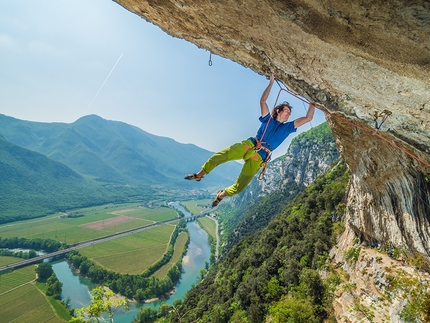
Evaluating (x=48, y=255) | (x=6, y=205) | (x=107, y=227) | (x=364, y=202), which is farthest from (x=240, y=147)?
(x=6, y=205)

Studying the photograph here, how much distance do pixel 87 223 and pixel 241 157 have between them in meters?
120

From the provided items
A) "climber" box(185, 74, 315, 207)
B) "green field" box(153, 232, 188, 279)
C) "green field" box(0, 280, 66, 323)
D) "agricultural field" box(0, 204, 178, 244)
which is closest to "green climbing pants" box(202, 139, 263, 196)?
"climber" box(185, 74, 315, 207)

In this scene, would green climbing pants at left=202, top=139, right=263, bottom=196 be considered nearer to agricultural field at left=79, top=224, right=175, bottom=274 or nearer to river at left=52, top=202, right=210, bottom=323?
river at left=52, top=202, right=210, bottom=323

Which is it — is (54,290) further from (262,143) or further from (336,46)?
(336,46)

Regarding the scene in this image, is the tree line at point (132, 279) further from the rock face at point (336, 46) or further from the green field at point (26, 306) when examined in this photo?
the rock face at point (336, 46)

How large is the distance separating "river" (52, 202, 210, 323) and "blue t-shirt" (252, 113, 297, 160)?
50817mm

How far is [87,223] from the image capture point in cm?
10612

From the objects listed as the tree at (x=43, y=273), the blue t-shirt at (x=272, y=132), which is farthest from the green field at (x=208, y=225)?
the blue t-shirt at (x=272, y=132)

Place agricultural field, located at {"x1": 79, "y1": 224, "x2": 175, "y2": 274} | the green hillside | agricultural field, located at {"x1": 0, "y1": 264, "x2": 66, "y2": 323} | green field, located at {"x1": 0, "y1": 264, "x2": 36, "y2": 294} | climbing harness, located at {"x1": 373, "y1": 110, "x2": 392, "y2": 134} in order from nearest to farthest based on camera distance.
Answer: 1. climbing harness, located at {"x1": 373, "y1": 110, "x2": 392, "y2": 134}
2. agricultural field, located at {"x1": 0, "y1": 264, "x2": 66, "y2": 323}
3. green field, located at {"x1": 0, "y1": 264, "x2": 36, "y2": 294}
4. agricultural field, located at {"x1": 79, "y1": 224, "x2": 175, "y2": 274}
5. the green hillside

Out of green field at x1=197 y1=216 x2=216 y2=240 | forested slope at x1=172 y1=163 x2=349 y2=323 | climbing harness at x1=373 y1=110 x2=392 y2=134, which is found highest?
climbing harness at x1=373 y1=110 x2=392 y2=134

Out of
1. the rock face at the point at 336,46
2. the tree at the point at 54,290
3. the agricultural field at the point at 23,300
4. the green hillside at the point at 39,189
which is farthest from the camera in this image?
the green hillside at the point at 39,189

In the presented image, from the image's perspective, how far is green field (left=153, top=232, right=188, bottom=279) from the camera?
60781 millimetres

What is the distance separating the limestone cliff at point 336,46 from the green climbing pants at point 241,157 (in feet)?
5.23

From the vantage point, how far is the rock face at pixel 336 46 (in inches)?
114
